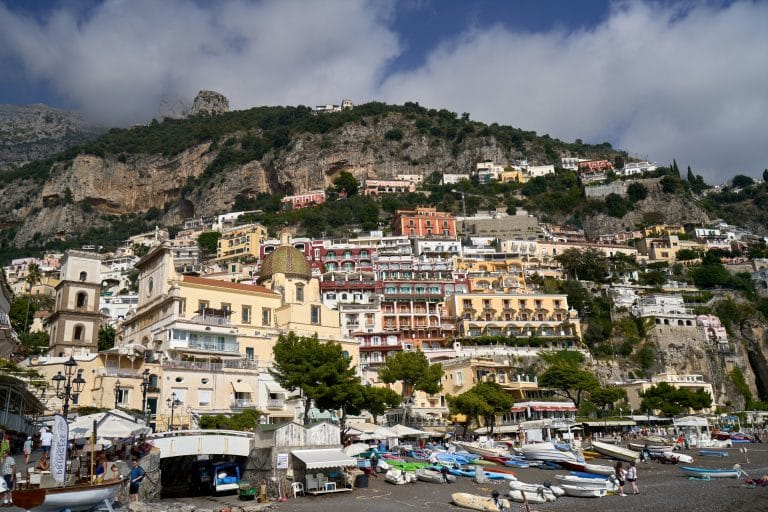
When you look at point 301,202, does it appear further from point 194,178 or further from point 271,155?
point 194,178

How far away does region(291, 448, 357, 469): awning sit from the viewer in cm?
2702

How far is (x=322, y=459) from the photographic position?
2755cm

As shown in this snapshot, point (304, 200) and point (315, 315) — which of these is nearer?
point (315, 315)

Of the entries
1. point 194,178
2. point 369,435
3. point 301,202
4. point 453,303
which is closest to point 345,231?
point 301,202

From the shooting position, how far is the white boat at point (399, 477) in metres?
31.6

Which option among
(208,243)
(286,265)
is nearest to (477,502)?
(286,265)

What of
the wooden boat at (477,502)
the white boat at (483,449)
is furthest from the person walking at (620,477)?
the white boat at (483,449)

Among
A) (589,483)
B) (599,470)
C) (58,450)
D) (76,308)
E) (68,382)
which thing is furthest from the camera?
(76,308)

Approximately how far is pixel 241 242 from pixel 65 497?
327ft

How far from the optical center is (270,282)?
5362 centimetres

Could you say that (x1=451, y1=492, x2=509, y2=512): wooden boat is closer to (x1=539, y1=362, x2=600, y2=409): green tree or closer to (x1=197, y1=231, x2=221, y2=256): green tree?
(x1=539, y1=362, x2=600, y2=409): green tree

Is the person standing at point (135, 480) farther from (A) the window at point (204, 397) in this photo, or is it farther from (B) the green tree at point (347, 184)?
(B) the green tree at point (347, 184)

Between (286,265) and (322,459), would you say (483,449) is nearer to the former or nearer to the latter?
(322,459)

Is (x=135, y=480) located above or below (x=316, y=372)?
below
